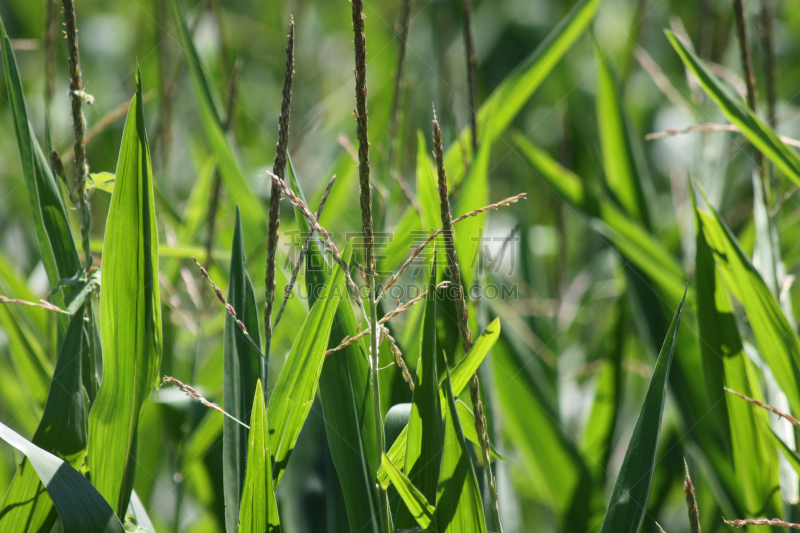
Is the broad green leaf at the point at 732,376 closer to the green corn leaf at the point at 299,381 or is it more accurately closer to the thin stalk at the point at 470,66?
the thin stalk at the point at 470,66

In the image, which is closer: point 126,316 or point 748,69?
point 126,316

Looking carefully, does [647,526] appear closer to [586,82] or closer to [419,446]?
[419,446]

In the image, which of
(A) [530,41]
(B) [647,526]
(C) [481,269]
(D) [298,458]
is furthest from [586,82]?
(D) [298,458]

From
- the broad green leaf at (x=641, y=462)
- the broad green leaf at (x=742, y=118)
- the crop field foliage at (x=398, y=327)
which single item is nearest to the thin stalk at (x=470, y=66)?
the crop field foliage at (x=398, y=327)

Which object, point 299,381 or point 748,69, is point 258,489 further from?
point 748,69

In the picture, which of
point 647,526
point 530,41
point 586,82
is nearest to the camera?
point 647,526

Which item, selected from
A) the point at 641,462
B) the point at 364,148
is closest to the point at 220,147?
the point at 364,148
